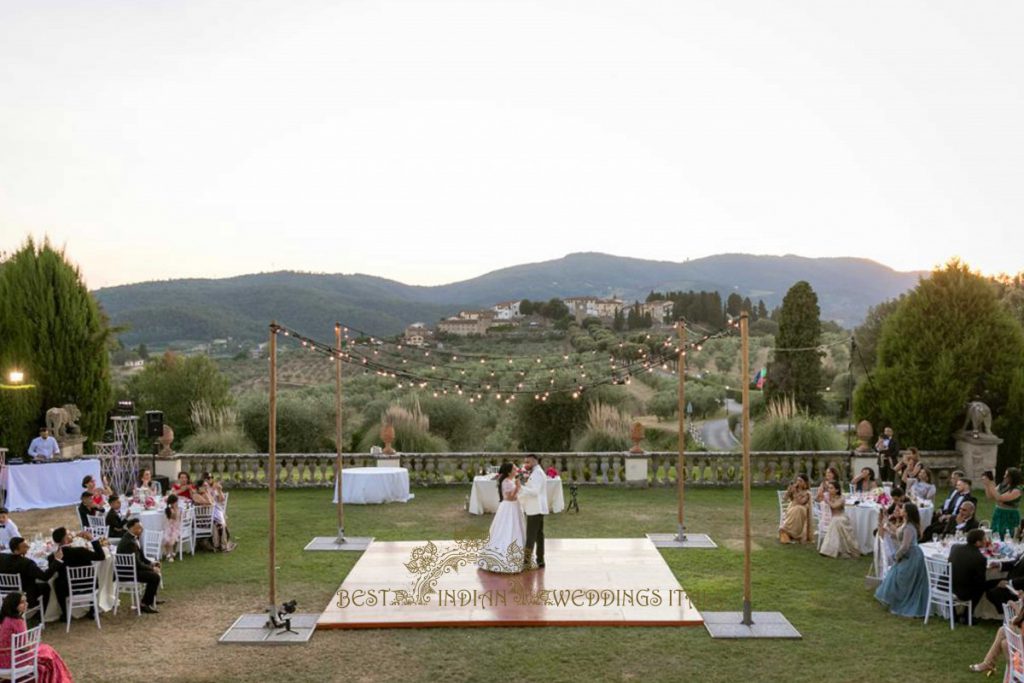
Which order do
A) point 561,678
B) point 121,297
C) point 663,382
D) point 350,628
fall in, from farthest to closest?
point 121,297
point 663,382
point 350,628
point 561,678

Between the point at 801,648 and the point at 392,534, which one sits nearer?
the point at 801,648

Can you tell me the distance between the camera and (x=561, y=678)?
8.34 m

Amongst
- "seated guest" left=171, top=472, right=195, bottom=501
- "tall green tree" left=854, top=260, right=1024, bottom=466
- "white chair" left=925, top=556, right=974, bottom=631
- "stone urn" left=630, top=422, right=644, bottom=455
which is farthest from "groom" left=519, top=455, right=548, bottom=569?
"tall green tree" left=854, top=260, right=1024, bottom=466

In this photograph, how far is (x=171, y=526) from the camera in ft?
43.8

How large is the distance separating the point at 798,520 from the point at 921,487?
6.74 ft

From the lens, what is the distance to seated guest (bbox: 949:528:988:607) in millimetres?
9898

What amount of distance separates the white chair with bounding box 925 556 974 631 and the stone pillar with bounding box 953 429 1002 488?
11.2 meters

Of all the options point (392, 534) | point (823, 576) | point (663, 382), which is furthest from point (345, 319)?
point (823, 576)

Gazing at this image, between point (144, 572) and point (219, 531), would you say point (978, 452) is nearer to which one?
point (219, 531)

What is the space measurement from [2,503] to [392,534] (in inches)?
364

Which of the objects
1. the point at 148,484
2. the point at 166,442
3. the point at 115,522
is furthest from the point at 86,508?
the point at 166,442

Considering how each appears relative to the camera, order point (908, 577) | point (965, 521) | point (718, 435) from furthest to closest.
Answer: point (718, 435) < point (965, 521) < point (908, 577)

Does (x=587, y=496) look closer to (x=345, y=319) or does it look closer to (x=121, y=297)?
(x=345, y=319)

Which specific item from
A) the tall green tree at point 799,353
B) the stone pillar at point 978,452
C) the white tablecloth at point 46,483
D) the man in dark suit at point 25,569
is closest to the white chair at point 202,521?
the man in dark suit at point 25,569
